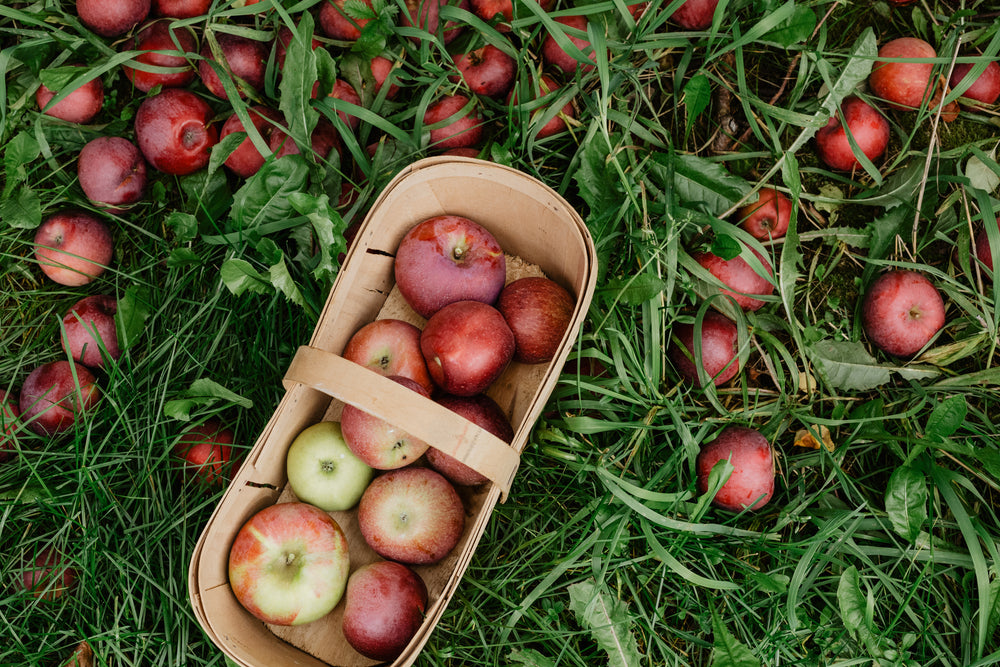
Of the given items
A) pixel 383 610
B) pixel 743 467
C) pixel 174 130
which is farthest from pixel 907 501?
pixel 174 130

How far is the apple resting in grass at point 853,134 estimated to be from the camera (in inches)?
95.7

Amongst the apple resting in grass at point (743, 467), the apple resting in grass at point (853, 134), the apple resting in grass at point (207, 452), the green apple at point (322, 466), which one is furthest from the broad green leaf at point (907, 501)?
the apple resting in grass at point (207, 452)

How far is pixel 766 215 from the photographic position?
2.40 meters

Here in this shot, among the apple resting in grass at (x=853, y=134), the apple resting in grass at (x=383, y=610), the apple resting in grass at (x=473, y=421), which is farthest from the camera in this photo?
the apple resting in grass at (x=853, y=134)

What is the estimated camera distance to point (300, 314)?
251cm

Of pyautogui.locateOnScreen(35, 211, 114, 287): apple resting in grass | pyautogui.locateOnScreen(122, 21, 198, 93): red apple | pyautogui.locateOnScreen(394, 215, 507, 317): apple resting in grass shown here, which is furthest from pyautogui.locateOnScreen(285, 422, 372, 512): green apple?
pyautogui.locateOnScreen(122, 21, 198, 93): red apple

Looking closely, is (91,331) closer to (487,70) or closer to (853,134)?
(487,70)

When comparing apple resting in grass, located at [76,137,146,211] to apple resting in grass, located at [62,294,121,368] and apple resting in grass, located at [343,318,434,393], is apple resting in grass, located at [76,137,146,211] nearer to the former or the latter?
apple resting in grass, located at [62,294,121,368]

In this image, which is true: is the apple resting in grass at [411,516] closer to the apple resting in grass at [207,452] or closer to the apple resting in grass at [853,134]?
the apple resting in grass at [207,452]

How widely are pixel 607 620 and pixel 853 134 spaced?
1.93 m

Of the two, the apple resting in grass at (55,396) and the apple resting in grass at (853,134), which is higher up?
the apple resting in grass at (853,134)

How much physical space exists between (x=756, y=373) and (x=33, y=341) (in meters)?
2.80

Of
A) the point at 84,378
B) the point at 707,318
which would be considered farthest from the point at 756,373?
the point at 84,378

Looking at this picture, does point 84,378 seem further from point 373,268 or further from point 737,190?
point 737,190
